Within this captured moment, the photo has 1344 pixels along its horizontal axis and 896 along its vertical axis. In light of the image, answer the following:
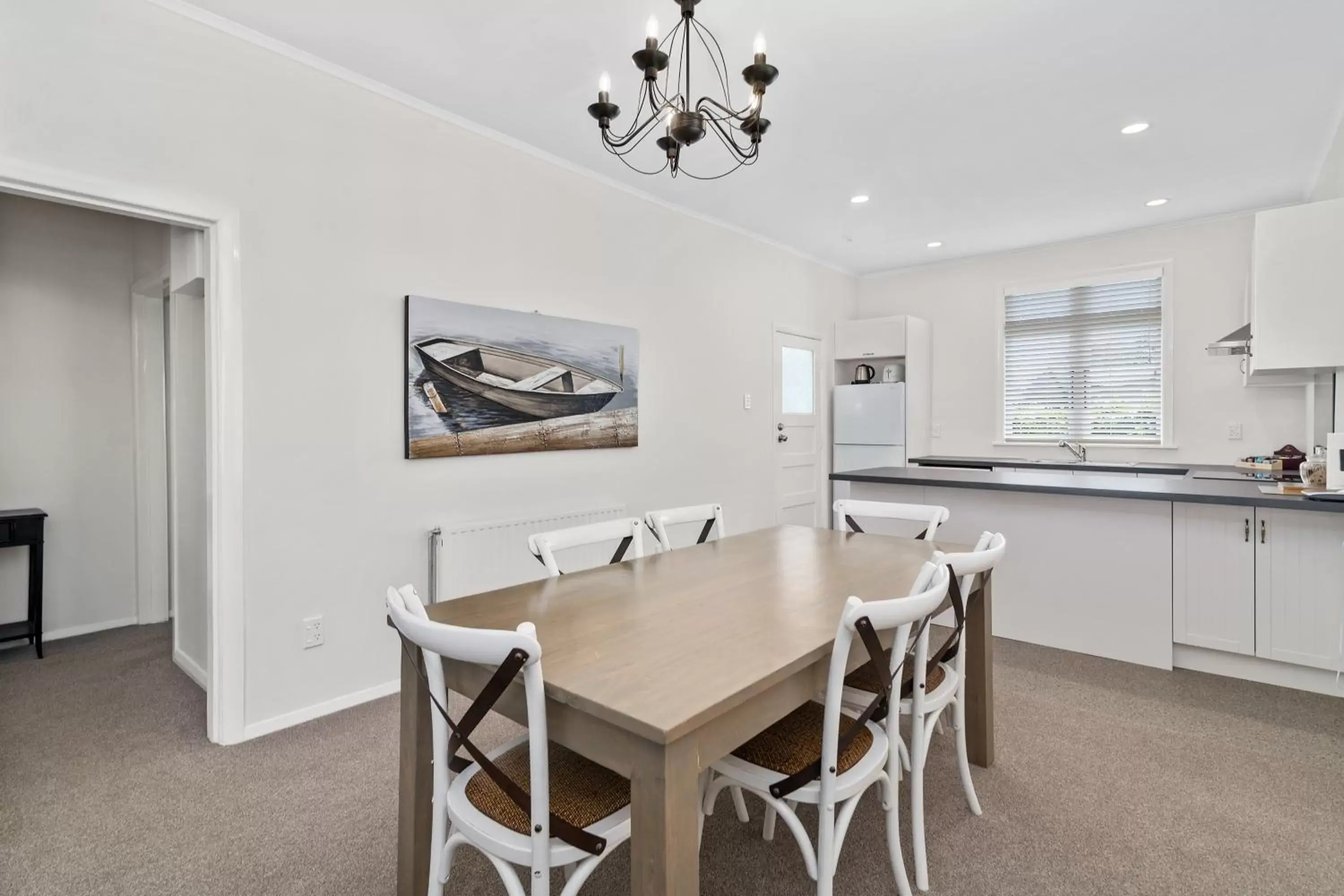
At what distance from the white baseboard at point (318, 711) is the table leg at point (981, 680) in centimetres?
211

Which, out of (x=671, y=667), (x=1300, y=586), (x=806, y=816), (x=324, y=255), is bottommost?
(x=806, y=816)

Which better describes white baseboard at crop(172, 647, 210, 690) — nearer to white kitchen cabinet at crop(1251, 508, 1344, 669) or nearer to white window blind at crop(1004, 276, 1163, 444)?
white kitchen cabinet at crop(1251, 508, 1344, 669)

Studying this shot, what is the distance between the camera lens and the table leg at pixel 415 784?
1.47 m

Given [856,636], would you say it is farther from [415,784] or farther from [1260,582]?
[1260,582]

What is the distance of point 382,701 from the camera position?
9.25 feet

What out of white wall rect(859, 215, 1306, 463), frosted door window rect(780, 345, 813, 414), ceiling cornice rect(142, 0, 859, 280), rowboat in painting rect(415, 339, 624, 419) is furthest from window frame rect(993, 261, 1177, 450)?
rowboat in painting rect(415, 339, 624, 419)

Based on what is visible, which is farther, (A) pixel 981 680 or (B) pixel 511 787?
(A) pixel 981 680

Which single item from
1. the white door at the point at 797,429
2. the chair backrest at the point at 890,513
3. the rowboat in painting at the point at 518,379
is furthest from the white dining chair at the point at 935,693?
the white door at the point at 797,429

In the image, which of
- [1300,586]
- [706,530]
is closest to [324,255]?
[706,530]

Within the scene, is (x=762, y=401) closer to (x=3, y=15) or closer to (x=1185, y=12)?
(x=1185, y=12)

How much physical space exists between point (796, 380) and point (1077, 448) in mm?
2298

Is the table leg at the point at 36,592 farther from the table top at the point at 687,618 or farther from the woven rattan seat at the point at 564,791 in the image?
the woven rattan seat at the point at 564,791

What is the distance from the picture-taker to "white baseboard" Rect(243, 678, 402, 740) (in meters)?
2.48

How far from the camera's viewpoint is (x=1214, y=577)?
9.45 feet
